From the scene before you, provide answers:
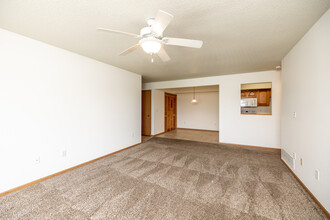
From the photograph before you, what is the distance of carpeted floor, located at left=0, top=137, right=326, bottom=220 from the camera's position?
1676 millimetres

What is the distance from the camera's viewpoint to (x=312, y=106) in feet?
6.34

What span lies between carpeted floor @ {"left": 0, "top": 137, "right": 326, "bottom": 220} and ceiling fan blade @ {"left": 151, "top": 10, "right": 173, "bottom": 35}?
2170mm

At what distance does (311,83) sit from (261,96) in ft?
13.4

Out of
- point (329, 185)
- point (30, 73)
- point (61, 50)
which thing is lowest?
point (329, 185)

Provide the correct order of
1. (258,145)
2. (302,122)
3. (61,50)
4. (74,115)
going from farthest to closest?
(258,145) < (74,115) < (61,50) < (302,122)

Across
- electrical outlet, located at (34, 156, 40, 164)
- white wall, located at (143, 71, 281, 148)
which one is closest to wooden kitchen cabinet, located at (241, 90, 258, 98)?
white wall, located at (143, 71, 281, 148)

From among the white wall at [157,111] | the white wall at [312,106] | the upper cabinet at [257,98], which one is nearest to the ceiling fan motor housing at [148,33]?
the white wall at [312,106]

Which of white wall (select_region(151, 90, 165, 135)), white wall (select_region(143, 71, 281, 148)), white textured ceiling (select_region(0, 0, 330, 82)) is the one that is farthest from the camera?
white wall (select_region(151, 90, 165, 135))

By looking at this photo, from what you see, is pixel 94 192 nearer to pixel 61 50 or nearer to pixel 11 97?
pixel 11 97

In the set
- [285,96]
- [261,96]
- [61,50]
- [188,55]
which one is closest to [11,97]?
[61,50]

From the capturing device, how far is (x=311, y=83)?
197cm

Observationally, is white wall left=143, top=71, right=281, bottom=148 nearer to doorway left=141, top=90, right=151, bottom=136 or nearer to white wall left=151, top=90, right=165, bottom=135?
white wall left=151, top=90, right=165, bottom=135

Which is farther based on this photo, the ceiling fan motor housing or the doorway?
the doorway

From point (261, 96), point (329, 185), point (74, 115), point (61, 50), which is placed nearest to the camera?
point (329, 185)
